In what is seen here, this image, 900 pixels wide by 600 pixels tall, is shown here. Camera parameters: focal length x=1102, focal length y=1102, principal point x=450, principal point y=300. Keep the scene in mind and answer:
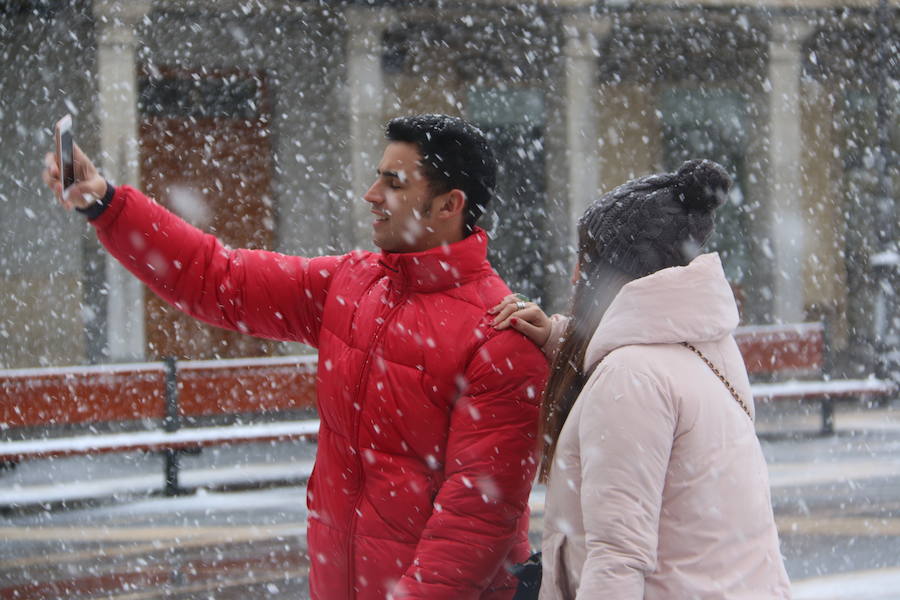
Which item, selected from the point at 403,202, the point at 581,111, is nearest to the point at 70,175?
the point at 403,202

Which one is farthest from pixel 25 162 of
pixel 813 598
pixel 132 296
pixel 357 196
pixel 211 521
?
pixel 813 598

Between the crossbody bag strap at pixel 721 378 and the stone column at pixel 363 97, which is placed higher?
the stone column at pixel 363 97

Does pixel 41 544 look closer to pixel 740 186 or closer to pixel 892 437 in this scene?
pixel 892 437

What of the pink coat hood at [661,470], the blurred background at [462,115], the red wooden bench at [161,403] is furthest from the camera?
the blurred background at [462,115]

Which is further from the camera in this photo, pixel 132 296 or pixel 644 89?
pixel 644 89

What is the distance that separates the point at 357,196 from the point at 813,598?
995 cm

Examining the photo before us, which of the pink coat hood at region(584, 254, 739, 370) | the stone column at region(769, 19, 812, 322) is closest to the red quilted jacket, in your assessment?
the pink coat hood at region(584, 254, 739, 370)

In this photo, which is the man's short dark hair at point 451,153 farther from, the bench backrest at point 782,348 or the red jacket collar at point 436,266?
the bench backrest at point 782,348

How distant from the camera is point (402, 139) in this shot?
2352 millimetres

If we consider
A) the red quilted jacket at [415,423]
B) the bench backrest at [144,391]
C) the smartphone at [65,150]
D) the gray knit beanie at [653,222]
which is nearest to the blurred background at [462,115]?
the bench backrest at [144,391]

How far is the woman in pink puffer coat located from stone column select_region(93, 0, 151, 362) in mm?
11999

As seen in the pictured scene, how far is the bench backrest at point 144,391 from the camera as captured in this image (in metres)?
8.84

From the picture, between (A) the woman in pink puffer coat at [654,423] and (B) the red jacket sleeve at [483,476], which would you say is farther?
(B) the red jacket sleeve at [483,476]

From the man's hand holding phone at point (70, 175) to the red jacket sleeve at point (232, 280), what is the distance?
0.46ft
